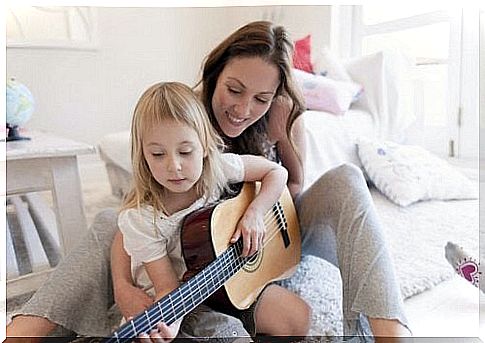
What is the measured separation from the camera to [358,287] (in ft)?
3.12

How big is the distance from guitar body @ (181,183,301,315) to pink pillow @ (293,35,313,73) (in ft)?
0.61

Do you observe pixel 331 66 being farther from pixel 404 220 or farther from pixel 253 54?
pixel 404 220

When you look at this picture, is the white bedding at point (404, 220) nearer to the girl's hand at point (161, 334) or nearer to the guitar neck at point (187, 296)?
the guitar neck at point (187, 296)

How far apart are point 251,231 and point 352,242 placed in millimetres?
163

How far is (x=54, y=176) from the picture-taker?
38.3 inches

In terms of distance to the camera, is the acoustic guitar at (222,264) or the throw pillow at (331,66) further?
the throw pillow at (331,66)

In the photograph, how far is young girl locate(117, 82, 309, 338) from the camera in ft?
2.78

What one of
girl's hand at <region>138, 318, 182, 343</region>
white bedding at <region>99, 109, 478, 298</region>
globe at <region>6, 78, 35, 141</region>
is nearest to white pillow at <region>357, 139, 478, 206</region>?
white bedding at <region>99, 109, 478, 298</region>

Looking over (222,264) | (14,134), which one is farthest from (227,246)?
(14,134)

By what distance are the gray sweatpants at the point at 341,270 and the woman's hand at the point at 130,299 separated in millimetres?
29

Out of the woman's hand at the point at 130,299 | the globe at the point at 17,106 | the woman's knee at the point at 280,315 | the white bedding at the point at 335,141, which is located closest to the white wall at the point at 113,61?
the globe at the point at 17,106

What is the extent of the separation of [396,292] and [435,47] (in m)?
0.38

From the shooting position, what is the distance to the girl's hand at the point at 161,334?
786 mm

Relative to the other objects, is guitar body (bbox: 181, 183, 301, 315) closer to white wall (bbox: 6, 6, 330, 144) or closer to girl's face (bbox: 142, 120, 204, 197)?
girl's face (bbox: 142, 120, 204, 197)
